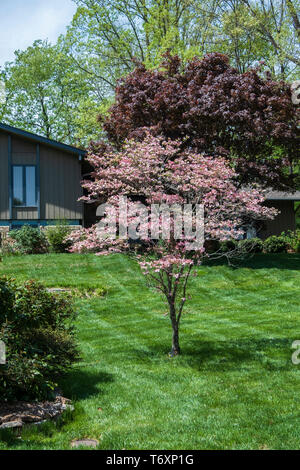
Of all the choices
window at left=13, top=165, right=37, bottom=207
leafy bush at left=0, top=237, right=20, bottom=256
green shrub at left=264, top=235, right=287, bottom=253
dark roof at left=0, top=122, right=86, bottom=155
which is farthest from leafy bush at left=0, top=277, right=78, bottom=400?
green shrub at left=264, top=235, right=287, bottom=253

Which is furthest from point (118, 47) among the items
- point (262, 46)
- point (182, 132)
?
point (182, 132)

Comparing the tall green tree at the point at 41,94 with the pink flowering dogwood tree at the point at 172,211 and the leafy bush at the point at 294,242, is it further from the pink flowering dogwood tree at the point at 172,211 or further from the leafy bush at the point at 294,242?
the pink flowering dogwood tree at the point at 172,211

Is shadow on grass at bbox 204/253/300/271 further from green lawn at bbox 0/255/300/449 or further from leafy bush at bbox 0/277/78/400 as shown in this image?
leafy bush at bbox 0/277/78/400

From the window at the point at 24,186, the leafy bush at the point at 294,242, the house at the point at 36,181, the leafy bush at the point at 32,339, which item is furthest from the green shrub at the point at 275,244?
the leafy bush at the point at 32,339

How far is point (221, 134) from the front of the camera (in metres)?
18.4

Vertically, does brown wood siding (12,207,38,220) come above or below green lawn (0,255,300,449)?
above

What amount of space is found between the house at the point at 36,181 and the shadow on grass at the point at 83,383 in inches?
578

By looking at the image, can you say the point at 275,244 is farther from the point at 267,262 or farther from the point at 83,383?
the point at 83,383

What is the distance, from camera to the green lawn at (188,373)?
5400mm

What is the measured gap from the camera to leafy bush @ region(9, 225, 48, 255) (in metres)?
20.0

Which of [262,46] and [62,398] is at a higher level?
[262,46]

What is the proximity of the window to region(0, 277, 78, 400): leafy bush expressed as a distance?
47.3ft

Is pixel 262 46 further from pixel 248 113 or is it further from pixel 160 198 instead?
pixel 160 198
